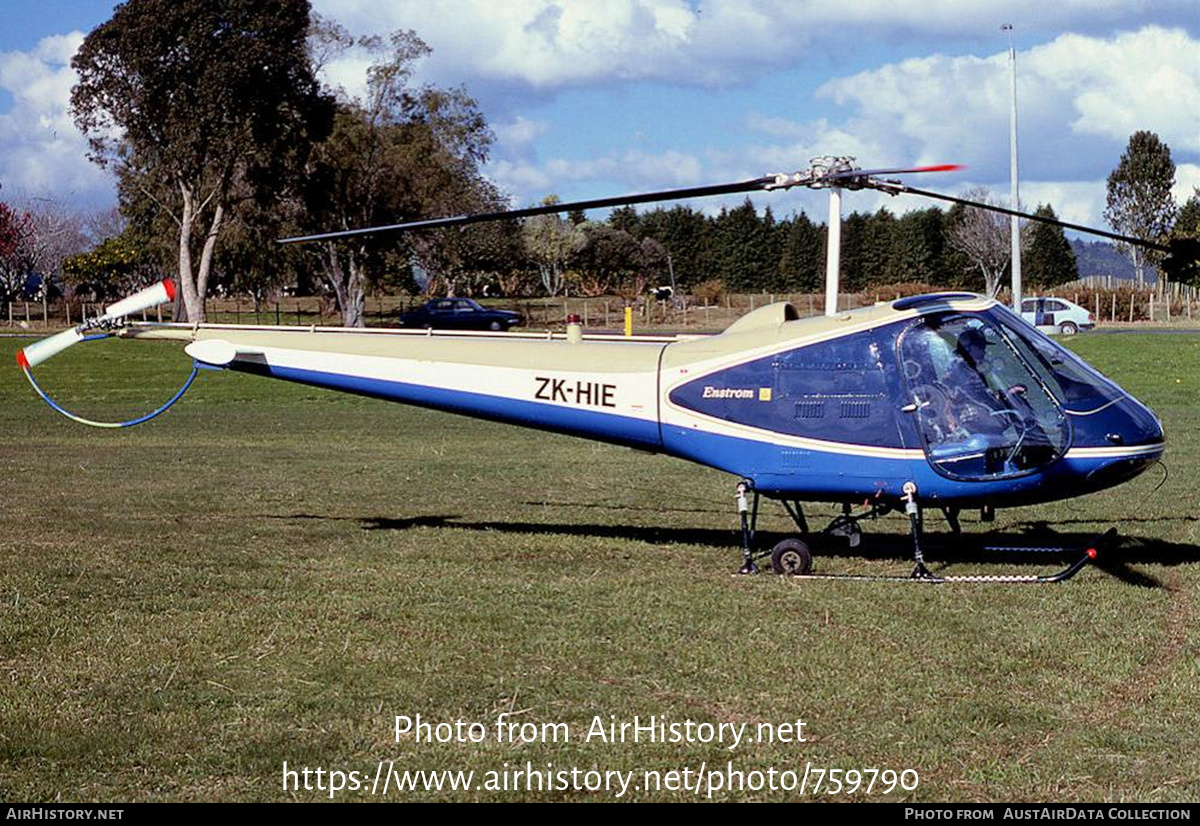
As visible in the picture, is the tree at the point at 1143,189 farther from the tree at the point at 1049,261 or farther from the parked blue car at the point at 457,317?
the parked blue car at the point at 457,317

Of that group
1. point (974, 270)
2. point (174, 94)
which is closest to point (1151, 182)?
point (974, 270)

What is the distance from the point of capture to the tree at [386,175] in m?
69.5

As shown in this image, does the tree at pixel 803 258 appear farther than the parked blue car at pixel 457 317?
Yes

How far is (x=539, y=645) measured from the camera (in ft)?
31.1

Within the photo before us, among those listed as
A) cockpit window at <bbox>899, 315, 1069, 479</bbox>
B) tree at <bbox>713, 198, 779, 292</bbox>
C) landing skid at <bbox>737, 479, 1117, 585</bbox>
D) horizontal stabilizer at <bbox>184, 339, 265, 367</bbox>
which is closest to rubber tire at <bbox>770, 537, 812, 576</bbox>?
landing skid at <bbox>737, 479, 1117, 585</bbox>

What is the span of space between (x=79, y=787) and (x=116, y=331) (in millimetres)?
7105

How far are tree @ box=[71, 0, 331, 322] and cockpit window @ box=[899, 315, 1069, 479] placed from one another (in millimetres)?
50224

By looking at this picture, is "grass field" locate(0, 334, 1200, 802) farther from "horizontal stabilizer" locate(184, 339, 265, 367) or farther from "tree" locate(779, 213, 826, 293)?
"tree" locate(779, 213, 826, 293)

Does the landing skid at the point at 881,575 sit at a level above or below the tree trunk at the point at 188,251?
below

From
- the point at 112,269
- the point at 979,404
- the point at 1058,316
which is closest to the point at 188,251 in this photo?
the point at 1058,316

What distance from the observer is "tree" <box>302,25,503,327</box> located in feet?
228

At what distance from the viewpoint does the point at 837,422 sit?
11.8 m

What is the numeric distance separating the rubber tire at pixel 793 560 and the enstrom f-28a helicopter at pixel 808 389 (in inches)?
0.6

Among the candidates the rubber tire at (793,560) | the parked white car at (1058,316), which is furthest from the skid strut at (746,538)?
the parked white car at (1058,316)
